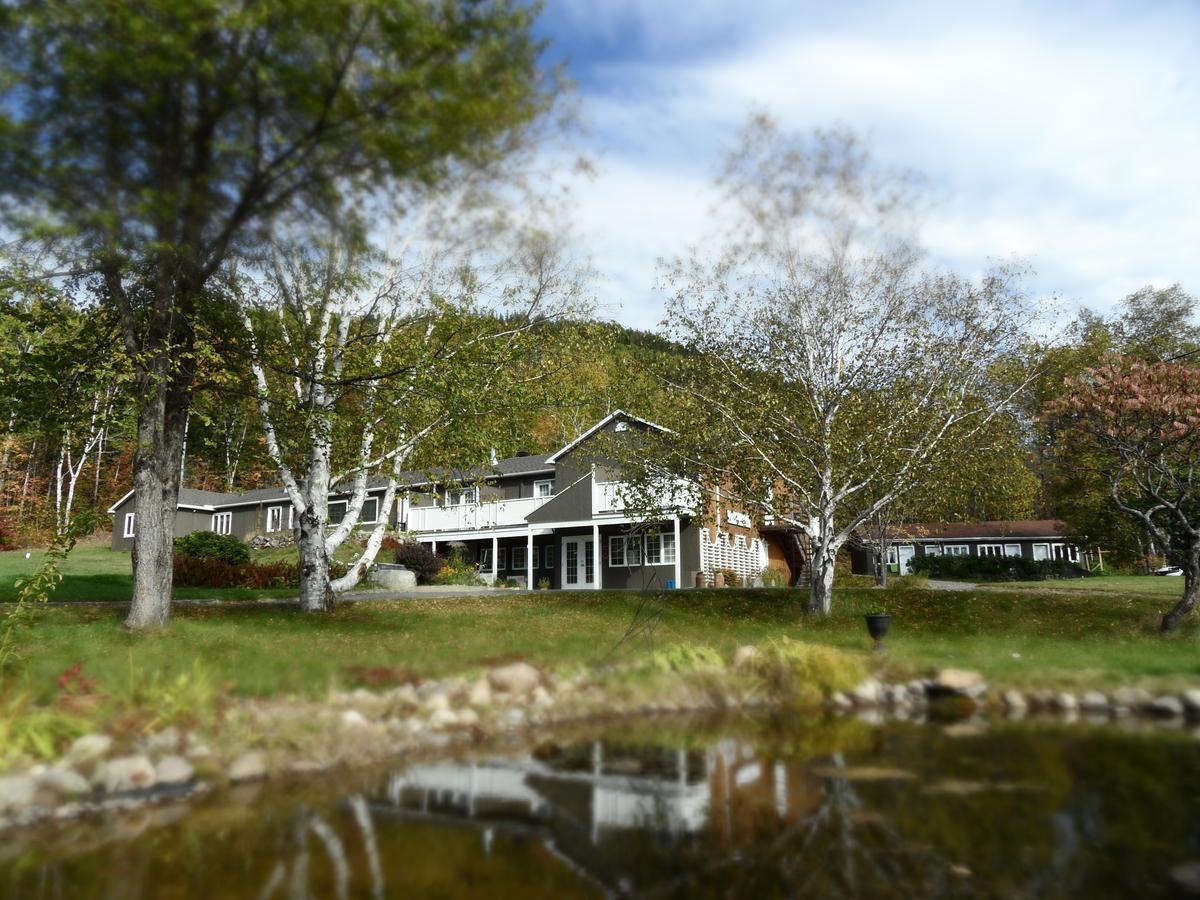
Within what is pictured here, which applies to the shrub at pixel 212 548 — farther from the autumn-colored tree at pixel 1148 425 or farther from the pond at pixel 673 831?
the autumn-colored tree at pixel 1148 425

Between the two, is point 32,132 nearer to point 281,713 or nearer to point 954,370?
point 281,713

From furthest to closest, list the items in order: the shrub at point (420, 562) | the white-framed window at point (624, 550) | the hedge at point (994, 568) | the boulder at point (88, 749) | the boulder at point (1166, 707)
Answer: the hedge at point (994, 568) → the white-framed window at point (624, 550) → the shrub at point (420, 562) → the boulder at point (1166, 707) → the boulder at point (88, 749)

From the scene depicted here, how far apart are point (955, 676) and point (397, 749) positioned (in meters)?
8.09

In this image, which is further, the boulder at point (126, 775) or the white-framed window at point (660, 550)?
the white-framed window at point (660, 550)

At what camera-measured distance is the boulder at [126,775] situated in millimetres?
7289

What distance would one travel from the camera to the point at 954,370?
19.9 meters

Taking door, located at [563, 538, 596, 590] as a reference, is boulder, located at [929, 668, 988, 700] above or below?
below

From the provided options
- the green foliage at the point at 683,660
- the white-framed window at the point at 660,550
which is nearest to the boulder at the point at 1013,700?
the green foliage at the point at 683,660

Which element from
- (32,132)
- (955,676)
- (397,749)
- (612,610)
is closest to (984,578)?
(612,610)

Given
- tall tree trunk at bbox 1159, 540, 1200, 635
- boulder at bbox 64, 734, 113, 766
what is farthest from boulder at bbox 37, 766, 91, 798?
tall tree trunk at bbox 1159, 540, 1200, 635

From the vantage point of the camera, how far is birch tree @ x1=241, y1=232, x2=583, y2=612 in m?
16.3

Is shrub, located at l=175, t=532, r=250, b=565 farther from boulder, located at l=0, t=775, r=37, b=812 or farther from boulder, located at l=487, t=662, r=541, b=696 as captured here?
boulder, located at l=0, t=775, r=37, b=812

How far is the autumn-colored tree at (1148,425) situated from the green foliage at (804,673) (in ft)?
30.5

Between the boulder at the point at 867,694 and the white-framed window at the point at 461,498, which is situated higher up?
the white-framed window at the point at 461,498
